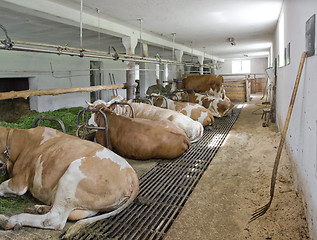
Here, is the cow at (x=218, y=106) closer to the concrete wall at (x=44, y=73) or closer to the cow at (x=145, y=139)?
the concrete wall at (x=44, y=73)

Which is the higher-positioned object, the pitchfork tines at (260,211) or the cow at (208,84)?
the cow at (208,84)

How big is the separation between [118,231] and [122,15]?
5.62m

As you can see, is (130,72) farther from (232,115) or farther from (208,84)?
(208,84)

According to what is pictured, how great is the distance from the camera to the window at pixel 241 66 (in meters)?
26.7

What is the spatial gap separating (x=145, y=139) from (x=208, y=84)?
7961 mm

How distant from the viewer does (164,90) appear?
432 inches

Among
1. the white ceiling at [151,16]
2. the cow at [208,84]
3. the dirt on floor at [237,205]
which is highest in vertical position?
the white ceiling at [151,16]

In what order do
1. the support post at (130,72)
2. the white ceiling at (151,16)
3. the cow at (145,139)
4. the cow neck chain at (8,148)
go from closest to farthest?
1. the cow neck chain at (8,148)
2. the cow at (145,139)
3. the white ceiling at (151,16)
4. the support post at (130,72)

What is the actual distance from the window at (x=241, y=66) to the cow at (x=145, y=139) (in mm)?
24092

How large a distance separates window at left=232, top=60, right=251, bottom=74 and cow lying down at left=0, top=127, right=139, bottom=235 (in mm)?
25999

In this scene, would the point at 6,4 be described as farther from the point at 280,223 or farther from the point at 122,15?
the point at 280,223

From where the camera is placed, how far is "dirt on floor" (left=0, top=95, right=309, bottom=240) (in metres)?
2.44

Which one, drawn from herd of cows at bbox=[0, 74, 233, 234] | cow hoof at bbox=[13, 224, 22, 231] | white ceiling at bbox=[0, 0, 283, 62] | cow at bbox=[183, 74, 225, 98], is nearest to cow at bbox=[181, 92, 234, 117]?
cow at bbox=[183, 74, 225, 98]

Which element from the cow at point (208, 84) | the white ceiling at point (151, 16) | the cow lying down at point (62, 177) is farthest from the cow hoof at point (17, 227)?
the cow at point (208, 84)
